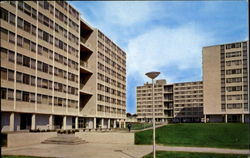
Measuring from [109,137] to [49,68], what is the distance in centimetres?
1725

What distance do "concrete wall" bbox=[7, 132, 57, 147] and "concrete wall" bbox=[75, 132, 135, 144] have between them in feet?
12.7

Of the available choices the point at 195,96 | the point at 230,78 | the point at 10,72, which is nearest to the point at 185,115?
the point at 195,96

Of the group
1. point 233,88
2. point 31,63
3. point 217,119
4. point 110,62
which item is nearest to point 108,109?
point 110,62

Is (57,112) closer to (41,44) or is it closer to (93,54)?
(41,44)

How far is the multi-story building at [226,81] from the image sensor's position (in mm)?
69938

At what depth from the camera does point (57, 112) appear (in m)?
43.6

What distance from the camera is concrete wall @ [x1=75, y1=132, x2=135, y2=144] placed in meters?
29.4

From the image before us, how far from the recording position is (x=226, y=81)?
233 ft

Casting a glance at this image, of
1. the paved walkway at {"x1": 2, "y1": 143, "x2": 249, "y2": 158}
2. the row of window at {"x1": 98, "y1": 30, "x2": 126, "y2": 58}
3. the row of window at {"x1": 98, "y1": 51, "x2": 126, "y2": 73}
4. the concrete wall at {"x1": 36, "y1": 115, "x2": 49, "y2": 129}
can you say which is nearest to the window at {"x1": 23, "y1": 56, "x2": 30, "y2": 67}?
the concrete wall at {"x1": 36, "y1": 115, "x2": 49, "y2": 129}

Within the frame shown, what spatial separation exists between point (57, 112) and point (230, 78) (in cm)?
4907

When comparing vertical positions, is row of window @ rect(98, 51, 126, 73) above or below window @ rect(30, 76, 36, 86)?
above

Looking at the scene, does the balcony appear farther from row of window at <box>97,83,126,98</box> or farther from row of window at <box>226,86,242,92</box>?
row of window at <box>226,86,242,92</box>

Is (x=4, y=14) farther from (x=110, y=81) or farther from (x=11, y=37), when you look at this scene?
(x=110, y=81)

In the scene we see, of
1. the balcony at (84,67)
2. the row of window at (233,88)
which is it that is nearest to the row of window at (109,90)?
the balcony at (84,67)
